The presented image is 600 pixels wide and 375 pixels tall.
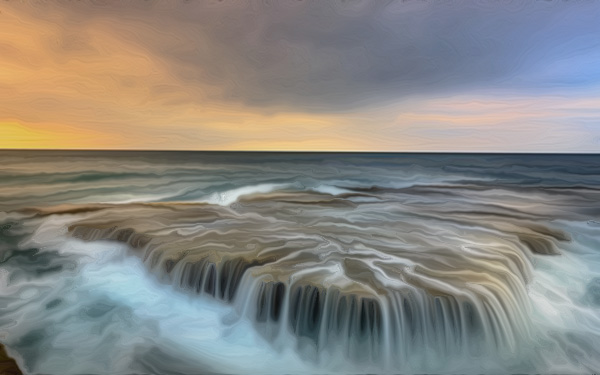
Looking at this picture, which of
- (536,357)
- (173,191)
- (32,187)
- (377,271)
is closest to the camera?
(536,357)

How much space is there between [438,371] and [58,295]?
184 inches

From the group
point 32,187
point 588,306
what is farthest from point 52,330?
point 32,187

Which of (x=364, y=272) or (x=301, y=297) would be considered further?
(x=364, y=272)

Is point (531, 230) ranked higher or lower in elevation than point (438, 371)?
higher

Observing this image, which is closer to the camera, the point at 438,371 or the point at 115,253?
the point at 438,371

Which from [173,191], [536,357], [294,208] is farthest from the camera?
[173,191]

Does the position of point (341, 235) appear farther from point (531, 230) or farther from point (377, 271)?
point (531, 230)

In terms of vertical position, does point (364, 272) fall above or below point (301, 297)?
above

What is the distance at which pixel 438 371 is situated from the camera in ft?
11.2

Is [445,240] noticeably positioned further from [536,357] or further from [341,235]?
[536,357]

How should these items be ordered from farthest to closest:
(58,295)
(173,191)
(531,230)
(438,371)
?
(173,191) < (531,230) < (58,295) < (438,371)

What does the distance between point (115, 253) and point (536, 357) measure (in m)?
5.86

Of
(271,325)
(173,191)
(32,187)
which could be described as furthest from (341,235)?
(32,187)

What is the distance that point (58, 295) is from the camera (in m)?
5.00
